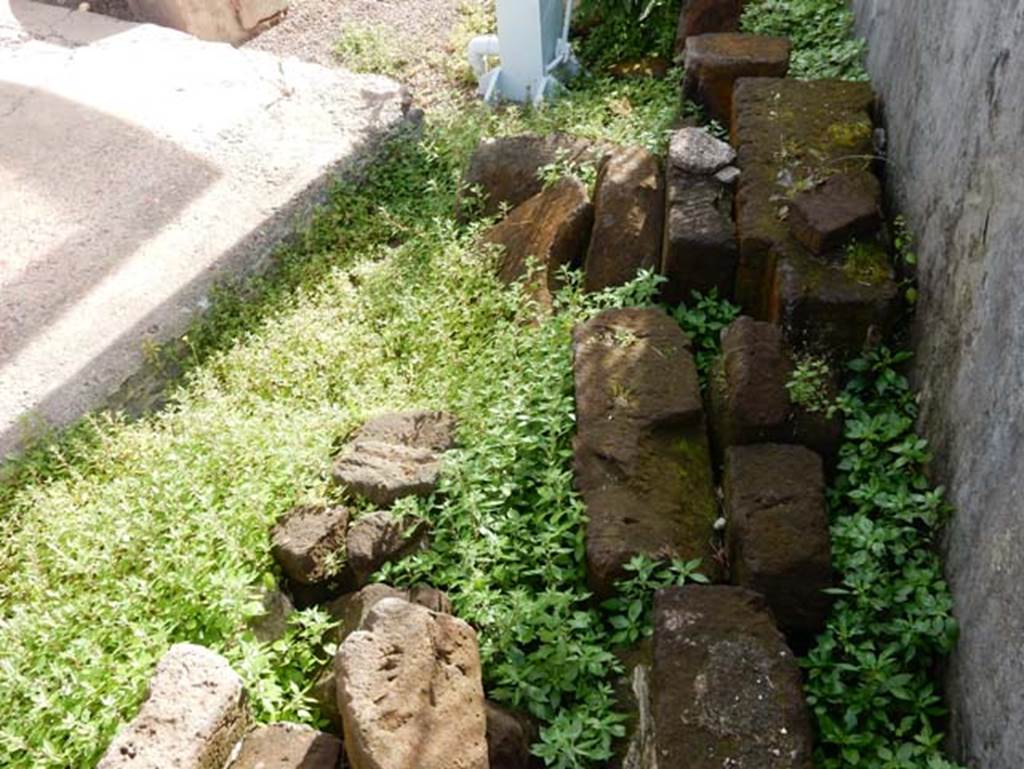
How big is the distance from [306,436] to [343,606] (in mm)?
886

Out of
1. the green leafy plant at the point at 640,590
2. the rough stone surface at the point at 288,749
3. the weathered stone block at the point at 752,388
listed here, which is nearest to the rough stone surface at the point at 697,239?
the weathered stone block at the point at 752,388

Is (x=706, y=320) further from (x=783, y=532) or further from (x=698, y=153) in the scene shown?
(x=783, y=532)

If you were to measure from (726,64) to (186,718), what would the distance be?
4.03 m

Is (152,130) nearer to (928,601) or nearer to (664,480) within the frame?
(664,480)

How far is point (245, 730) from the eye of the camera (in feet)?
11.2

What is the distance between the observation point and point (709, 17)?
21.6 ft

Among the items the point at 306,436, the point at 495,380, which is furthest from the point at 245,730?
the point at 495,380

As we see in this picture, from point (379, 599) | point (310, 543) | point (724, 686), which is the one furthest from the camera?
point (310, 543)

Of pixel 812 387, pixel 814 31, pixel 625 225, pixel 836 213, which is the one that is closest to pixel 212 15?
pixel 814 31

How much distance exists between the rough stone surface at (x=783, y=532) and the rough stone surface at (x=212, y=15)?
264 inches

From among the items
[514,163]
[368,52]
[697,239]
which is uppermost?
[697,239]

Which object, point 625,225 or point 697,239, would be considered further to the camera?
point 625,225

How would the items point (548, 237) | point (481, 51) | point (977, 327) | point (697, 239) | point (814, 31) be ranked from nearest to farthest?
point (977, 327) < point (697, 239) < point (548, 237) < point (814, 31) < point (481, 51)

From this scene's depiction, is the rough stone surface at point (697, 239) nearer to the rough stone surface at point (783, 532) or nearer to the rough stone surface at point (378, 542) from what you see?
the rough stone surface at point (783, 532)
